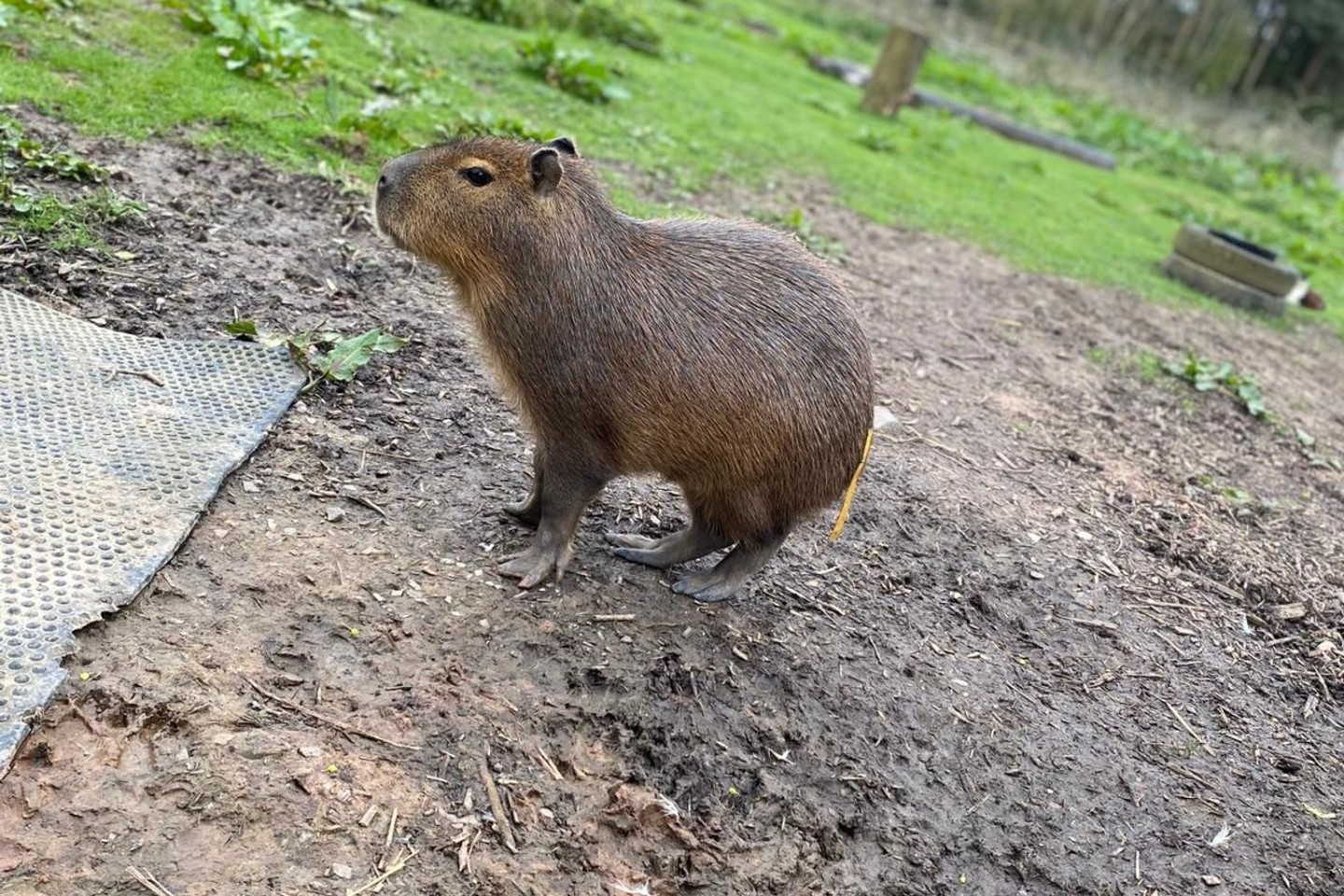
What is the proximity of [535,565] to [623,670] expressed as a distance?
0.44 metres

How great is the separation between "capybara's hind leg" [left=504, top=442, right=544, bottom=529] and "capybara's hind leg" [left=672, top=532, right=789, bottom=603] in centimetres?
48

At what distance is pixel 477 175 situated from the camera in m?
3.01

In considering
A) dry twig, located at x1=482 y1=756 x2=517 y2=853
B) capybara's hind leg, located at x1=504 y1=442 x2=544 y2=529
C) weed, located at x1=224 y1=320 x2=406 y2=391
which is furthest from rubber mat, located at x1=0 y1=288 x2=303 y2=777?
dry twig, located at x1=482 y1=756 x2=517 y2=853

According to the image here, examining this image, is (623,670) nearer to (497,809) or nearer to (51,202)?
(497,809)

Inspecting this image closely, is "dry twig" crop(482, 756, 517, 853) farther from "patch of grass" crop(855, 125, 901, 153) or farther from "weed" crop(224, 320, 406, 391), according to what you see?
"patch of grass" crop(855, 125, 901, 153)

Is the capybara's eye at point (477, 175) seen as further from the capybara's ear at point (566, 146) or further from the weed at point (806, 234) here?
the weed at point (806, 234)

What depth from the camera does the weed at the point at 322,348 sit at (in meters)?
3.73

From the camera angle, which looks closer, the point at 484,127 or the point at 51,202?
the point at 51,202

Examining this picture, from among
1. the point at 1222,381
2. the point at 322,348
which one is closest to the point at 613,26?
the point at 1222,381

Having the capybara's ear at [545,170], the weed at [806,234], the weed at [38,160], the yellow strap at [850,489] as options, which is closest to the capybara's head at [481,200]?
the capybara's ear at [545,170]

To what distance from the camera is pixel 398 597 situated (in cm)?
293

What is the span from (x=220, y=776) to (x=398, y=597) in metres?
0.72

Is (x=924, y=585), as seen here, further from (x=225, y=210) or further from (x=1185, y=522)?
(x=225, y=210)

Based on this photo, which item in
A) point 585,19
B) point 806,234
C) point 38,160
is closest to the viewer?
point 38,160
